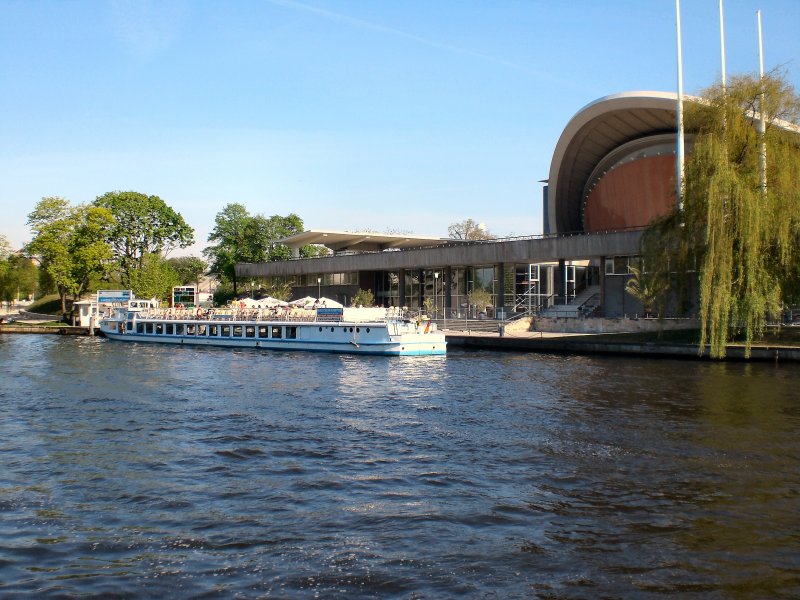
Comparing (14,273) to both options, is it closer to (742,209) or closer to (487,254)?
(487,254)

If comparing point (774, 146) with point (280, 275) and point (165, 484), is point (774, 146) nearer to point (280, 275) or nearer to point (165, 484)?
point (165, 484)

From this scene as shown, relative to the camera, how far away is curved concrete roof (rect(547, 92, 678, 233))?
53.8m

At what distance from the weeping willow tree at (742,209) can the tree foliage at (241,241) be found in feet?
212

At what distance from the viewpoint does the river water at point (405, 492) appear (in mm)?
10281

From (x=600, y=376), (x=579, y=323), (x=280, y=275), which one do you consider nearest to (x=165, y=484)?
(x=600, y=376)

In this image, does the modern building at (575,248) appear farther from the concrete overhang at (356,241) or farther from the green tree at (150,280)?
the green tree at (150,280)

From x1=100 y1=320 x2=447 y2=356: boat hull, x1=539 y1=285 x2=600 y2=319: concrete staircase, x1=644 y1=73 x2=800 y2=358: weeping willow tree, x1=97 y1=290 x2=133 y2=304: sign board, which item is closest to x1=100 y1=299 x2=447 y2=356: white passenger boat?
x1=100 y1=320 x2=447 y2=356: boat hull

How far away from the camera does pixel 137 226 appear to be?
84.6 m

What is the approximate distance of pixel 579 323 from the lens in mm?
48844

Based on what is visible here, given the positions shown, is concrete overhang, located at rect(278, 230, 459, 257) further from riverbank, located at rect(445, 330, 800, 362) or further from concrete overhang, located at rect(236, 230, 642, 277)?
riverbank, located at rect(445, 330, 800, 362)

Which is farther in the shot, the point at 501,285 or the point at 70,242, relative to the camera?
the point at 70,242

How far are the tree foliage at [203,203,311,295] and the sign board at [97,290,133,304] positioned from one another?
78.5 ft

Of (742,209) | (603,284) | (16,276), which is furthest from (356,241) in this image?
(742,209)

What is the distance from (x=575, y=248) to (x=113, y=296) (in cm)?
4147
